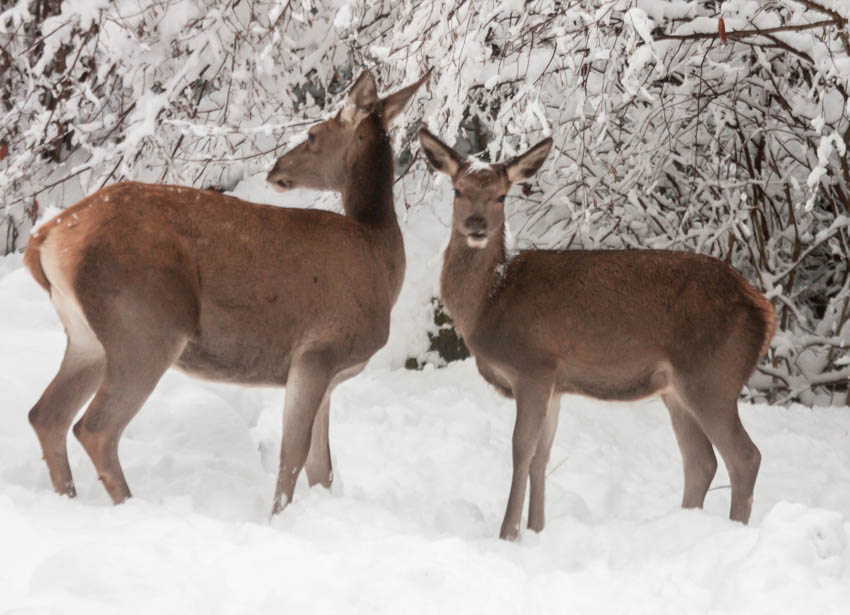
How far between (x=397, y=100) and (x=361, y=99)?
0.68 ft

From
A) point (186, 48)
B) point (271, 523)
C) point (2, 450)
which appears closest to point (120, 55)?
point (186, 48)

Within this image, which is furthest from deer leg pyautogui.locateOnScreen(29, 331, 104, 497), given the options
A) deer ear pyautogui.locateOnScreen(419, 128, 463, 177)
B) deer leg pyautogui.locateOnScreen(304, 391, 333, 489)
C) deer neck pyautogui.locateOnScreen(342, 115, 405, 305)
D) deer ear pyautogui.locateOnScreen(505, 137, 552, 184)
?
deer ear pyautogui.locateOnScreen(505, 137, 552, 184)

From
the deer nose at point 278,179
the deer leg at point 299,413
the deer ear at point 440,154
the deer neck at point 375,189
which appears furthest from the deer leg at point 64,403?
the deer ear at point 440,154

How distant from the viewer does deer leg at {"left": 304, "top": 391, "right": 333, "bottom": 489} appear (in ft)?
17.8

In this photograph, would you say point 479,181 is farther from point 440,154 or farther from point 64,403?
point 64,403

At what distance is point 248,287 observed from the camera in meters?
4.92

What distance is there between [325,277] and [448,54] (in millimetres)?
1476

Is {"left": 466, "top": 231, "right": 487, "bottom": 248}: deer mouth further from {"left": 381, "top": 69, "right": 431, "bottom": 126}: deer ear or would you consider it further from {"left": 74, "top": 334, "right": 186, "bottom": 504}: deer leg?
{"left": 74, "top": 334, "right": 186, "bottom": 504}: deer leg

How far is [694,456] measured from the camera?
5707 millimetres

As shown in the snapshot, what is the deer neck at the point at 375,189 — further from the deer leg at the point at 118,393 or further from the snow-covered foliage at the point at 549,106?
the deer leg at the point at 118,393

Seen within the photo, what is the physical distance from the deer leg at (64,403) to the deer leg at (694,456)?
9.37 ft

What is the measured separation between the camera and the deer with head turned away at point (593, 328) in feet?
17.3

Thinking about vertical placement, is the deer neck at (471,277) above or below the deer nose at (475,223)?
below

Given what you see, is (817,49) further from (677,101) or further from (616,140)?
(616,140)
